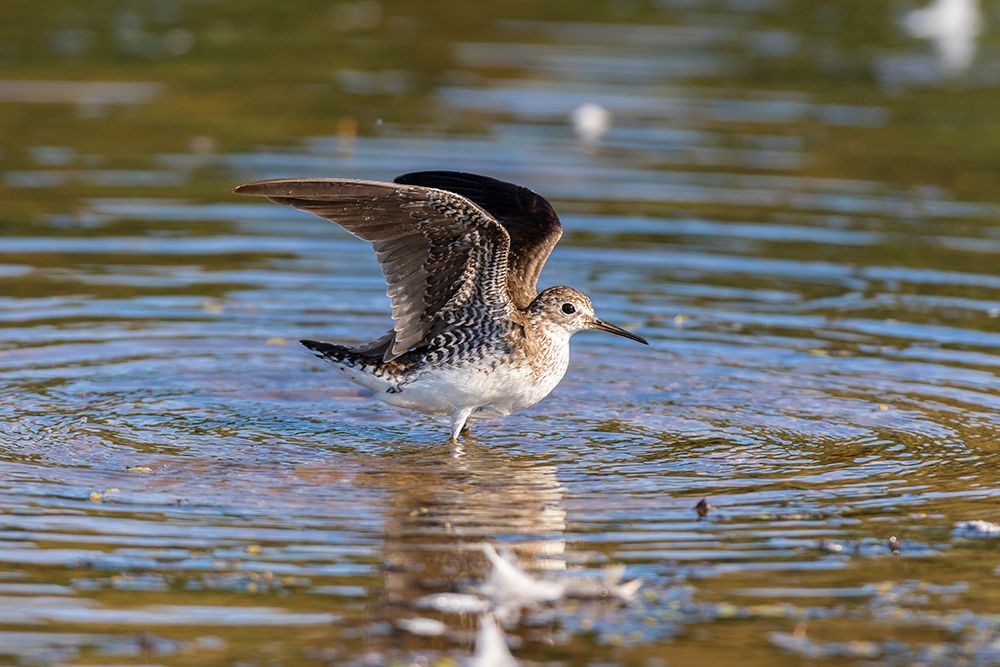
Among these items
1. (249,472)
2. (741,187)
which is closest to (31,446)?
(249,472)

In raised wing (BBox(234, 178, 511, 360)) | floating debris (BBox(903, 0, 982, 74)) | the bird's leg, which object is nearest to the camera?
raised wing (BBox(234, 178, 511, 360))

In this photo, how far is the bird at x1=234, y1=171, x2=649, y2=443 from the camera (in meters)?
9.64

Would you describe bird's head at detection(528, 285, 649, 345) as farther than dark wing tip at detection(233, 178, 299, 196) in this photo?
Yes

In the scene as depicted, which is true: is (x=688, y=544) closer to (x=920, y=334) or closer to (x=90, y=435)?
(x=90, y=435)

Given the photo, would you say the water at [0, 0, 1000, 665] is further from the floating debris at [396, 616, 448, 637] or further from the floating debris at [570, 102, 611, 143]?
the floating debris at [570, 102, 611, 143]

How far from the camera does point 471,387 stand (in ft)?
33.3

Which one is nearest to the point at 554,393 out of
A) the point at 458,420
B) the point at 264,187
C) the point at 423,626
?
the point at 458,420

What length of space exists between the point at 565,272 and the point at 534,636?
304 inches

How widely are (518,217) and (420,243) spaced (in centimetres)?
127

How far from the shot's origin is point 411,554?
7.98 metres

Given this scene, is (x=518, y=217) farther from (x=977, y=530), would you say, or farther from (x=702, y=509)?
(x=977, y=530)

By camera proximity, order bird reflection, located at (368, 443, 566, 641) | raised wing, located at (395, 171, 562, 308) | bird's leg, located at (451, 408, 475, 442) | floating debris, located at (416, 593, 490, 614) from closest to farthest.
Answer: floating debris, located at (416, 593, 490, 614), bird reflection, located at (368, 443, 566, 641), bird's leg, located at (451, 408, 475, 442), raised wing, located at (395, 171, 562, 308)

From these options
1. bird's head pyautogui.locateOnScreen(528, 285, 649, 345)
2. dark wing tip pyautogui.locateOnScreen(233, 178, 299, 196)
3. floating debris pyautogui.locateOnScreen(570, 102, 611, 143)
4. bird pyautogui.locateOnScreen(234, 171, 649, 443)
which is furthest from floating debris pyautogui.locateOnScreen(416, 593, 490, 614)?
floating debris pyautogui.locateOnScreen(570, 102, 611, 143)

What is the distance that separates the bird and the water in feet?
1.20
